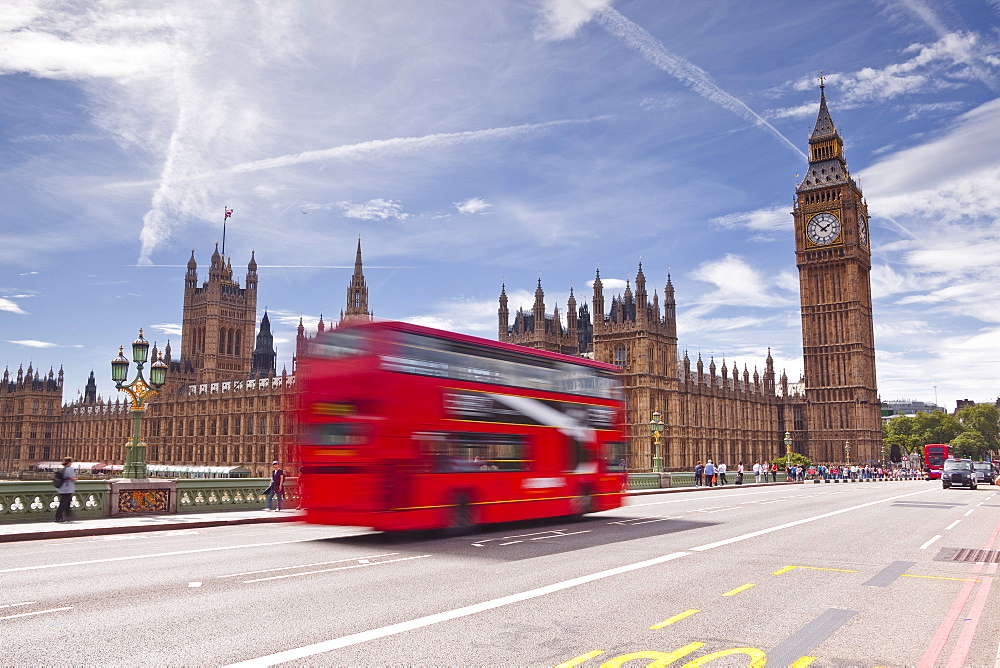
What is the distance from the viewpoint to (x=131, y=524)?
18.2 m

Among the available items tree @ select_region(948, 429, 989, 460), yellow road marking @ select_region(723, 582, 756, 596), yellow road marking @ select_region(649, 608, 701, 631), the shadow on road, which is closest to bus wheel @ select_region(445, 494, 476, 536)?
the shadow on road

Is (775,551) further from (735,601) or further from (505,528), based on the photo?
(505,528)

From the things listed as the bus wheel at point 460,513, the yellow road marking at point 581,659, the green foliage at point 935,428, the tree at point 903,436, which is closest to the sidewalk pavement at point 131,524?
the bus wheel at point 460,513

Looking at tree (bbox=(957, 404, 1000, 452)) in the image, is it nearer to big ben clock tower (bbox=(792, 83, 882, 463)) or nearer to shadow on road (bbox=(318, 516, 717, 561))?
big ben clock tower (bbox=(792, 83, 882, 463))

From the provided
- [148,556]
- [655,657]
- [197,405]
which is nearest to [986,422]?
[197,405]

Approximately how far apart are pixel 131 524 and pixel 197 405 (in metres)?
102

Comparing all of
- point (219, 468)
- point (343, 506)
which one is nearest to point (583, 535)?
point (343, 506)

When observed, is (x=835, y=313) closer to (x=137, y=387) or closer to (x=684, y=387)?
(x=684, y=387)

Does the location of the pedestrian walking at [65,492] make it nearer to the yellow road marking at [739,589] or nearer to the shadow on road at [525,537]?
the shadow on road at [525,537]

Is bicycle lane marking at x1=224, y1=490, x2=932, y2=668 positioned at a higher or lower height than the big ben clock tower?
lower

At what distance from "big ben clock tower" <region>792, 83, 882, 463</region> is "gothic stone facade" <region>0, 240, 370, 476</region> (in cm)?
6259

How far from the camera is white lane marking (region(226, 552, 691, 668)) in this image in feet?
20.8

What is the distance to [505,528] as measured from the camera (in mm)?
17891

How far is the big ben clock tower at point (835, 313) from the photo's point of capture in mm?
99188
